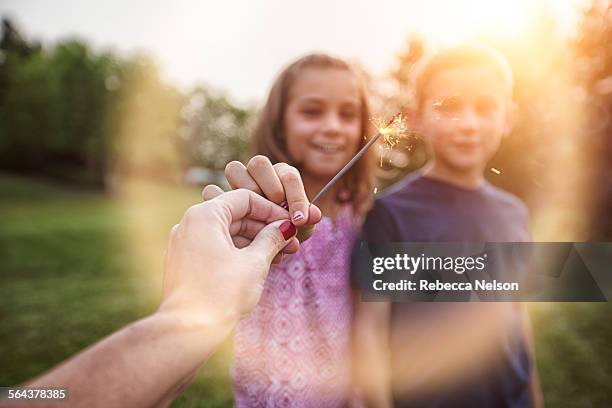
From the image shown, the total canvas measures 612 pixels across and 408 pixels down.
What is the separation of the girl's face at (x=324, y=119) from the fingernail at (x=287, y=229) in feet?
2.11

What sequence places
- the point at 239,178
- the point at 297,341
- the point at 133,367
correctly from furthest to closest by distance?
the point at 297,341, the point at 239,178, the point at 133,367

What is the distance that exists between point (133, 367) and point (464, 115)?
1.31 metres

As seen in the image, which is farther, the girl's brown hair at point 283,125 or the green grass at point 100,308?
the green grass at point 100,308

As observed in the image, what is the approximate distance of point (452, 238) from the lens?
59.9 inches

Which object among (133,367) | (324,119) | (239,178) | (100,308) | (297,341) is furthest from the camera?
(100,308)

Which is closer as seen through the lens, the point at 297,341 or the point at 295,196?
the point at 295,196

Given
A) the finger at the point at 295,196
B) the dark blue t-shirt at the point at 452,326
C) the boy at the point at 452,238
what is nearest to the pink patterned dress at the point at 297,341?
the boy at the point at 452,238

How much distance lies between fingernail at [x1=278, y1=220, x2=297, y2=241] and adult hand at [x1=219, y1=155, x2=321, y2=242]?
13mm

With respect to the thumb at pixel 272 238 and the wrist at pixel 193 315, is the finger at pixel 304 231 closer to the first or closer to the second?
the thumb at pixel 272 238

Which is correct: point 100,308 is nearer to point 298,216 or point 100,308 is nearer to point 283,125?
point 283,125

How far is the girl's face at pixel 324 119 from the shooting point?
4.56 feet

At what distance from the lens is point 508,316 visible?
5.09 feet

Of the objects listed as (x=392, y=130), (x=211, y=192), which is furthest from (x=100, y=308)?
(x=392, y=130)

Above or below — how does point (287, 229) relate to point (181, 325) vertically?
above
